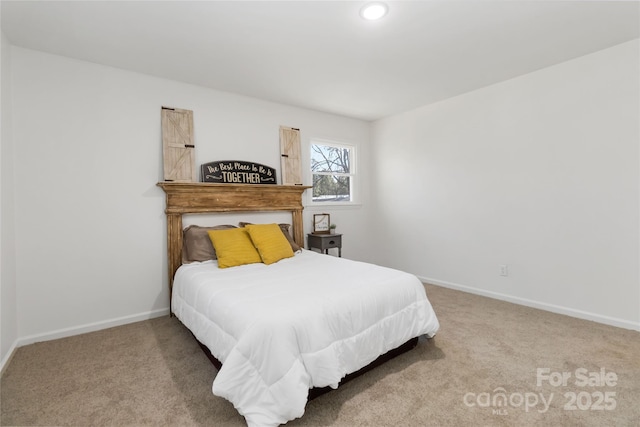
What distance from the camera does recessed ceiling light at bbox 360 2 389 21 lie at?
80.7 inches

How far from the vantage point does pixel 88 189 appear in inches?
110

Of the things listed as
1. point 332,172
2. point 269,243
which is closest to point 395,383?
point 269,243

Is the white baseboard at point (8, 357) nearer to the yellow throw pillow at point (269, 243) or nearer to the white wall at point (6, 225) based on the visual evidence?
the white wall at point (6, 225)

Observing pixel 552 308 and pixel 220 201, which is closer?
pixel 552 308

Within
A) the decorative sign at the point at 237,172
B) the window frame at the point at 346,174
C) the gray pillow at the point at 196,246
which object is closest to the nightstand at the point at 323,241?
the window frame at the point at 346,174

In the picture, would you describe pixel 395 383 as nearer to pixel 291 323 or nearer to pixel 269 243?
pixel 291 323

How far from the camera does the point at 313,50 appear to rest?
265cm

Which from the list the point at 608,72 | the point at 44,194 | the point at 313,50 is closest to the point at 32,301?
the point at 44,194

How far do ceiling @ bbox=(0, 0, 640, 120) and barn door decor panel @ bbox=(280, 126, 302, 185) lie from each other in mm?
737

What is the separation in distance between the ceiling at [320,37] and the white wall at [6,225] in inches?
14.7

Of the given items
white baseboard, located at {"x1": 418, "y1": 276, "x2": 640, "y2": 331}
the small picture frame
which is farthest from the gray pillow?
white baseboard, located at {"x1": 418, "y1": 276, "x2": 640, "y2": 331}

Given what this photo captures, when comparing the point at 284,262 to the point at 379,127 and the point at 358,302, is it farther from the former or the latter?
the point at 379,127

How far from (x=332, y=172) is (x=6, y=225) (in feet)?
11.8

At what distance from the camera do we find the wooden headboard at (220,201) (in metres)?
3.14
